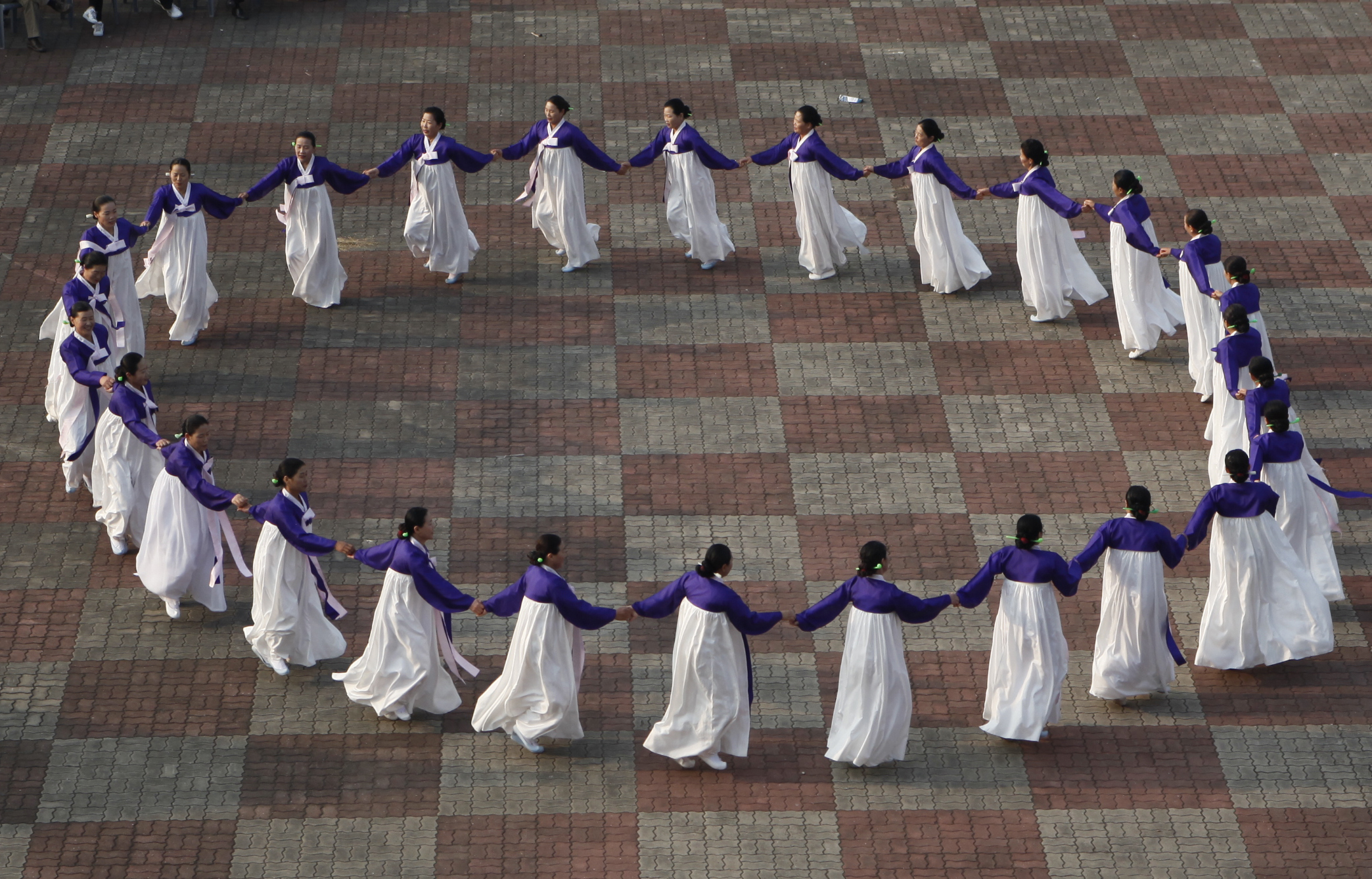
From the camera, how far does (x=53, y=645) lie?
1392cm

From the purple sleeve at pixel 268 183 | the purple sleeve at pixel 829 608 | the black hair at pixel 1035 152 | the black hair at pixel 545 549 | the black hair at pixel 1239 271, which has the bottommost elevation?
the purple sleeve at pixel 829 608

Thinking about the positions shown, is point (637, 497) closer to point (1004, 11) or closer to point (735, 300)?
point (735, 300)

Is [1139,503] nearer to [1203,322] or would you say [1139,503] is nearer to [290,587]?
[1203,322]

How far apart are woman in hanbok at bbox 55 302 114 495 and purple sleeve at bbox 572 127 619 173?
521cm

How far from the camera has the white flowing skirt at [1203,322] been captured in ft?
54.9

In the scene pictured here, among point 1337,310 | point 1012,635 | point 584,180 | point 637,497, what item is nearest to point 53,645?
point 637,497

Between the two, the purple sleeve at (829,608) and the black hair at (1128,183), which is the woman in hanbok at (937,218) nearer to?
the black hair at (1128,183)

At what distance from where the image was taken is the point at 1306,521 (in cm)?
1436

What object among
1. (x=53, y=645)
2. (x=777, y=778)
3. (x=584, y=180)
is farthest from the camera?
(x=584, y=180)

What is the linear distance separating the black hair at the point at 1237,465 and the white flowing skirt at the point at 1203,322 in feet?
10.9

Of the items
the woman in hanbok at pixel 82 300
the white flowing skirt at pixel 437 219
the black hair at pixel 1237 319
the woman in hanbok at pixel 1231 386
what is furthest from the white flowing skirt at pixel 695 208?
the woman in hanbok at pixel 82 300

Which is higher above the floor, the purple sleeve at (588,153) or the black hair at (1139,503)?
the purple sleeve at (588,153)

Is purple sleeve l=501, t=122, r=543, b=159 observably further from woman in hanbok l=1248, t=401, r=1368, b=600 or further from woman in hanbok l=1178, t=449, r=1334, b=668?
woman in hanbok l=1178, t=449, r=1334, b=668

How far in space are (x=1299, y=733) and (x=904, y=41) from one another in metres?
12.5
